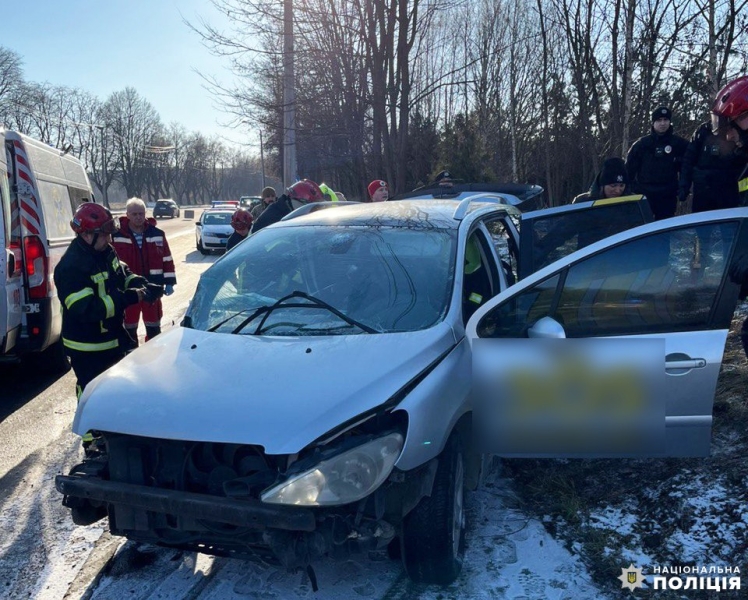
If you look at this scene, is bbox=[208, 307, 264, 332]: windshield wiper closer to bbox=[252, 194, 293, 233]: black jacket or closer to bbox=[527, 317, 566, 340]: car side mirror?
bbox=[527, 317, 566, 340]: car side mirror

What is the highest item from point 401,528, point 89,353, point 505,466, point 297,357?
point 297,357

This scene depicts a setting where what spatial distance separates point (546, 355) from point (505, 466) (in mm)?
1404

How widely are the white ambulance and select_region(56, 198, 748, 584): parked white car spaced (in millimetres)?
2848

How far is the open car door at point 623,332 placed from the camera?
327 centimetres

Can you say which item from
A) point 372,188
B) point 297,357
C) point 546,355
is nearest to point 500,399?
point 546,355

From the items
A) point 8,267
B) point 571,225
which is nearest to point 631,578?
point 571,225

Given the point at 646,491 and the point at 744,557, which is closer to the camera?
the point at 744,557

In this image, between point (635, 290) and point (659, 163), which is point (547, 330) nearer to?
point (635, 290)

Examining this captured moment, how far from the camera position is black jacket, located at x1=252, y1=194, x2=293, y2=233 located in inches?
285

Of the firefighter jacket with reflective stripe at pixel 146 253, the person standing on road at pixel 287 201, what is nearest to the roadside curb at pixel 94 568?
the firefighter jacket with reflective stripe at pixel 146 253

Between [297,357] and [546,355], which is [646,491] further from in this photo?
[297,357]

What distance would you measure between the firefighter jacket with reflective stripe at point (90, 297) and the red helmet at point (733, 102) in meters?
4.30

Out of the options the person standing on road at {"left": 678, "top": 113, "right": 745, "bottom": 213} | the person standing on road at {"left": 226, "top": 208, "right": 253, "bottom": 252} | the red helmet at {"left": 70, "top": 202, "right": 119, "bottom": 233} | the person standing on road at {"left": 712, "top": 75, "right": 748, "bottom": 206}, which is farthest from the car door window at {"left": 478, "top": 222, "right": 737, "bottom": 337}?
the person standing on road at {"left": 226, "top": 208, "right": 253, "bottom": 252}

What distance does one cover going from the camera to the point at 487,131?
84.0 feet
